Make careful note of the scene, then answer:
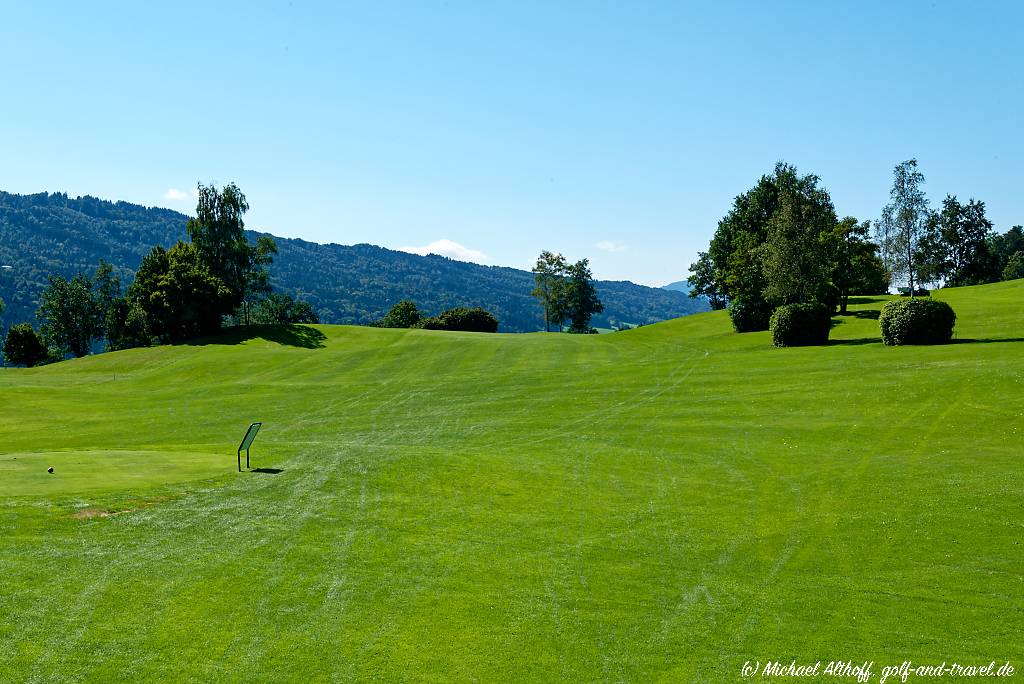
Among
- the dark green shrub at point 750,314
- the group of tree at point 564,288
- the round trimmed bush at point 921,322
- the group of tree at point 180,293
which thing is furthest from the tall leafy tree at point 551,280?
the round trimmed bush at point 921,322

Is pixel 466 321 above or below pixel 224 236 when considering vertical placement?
below

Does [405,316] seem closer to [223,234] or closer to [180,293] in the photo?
[223,234]

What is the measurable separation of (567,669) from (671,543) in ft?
19.8

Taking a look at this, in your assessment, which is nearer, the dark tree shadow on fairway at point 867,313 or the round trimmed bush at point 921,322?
the round trimmed bush at point 921,322

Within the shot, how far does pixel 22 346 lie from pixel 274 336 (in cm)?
5335

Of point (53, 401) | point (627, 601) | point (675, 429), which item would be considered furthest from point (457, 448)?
point (53, 401)

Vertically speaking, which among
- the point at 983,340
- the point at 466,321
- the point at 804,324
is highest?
the point at 466,321

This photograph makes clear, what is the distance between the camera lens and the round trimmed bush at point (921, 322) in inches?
1612

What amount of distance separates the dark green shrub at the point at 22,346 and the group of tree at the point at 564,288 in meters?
84.9

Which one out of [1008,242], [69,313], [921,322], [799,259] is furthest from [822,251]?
[1008,242]

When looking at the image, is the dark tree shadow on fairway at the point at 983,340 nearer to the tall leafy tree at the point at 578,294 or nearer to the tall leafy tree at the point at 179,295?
the tall leafy tree at the point at 179,295

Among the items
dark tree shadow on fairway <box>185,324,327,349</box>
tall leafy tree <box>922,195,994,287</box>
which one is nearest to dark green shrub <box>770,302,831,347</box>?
dark tree shadow on fairway <box>185,324,327,349</box>

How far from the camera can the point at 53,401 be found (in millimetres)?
43906

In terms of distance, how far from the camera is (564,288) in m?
148
